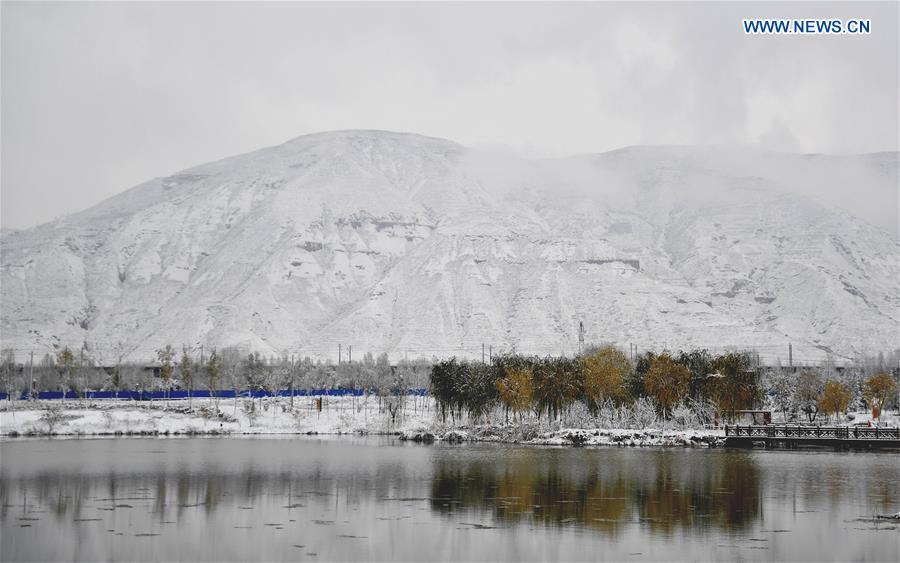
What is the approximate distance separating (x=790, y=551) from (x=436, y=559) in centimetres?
1148

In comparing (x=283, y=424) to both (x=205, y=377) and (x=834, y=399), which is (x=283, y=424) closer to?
(x=205, y=377)

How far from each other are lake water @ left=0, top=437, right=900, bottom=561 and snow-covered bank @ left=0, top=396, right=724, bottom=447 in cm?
1060

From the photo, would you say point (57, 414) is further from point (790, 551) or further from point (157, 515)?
point (790, 551)

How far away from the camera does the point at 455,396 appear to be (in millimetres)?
88125

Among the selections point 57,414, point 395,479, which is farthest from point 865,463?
point 57,414

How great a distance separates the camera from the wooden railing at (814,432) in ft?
236

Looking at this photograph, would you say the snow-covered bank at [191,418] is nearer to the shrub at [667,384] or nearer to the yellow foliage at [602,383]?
the yellow foliage at [602,383]

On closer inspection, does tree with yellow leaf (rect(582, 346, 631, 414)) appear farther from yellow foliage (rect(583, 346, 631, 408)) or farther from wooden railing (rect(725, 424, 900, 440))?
wooden railing (rect(725, 424, 900, 440))

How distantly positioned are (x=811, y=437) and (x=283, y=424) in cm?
5052

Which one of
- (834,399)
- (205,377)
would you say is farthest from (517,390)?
(205,377)

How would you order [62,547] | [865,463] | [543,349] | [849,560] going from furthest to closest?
1. [543,349]
2. [865,463]
3. [62,547]
4. [849,560]

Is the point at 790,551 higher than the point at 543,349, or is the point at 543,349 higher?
the point at 543,349

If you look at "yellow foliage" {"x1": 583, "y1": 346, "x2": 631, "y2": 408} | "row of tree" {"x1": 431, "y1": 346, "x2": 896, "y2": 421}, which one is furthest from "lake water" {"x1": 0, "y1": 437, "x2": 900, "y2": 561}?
"yellow foliage" {"x1": 583, "y1": 346, "x2": 631, "y2": 408}

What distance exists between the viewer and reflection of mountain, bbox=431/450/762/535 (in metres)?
37.7
